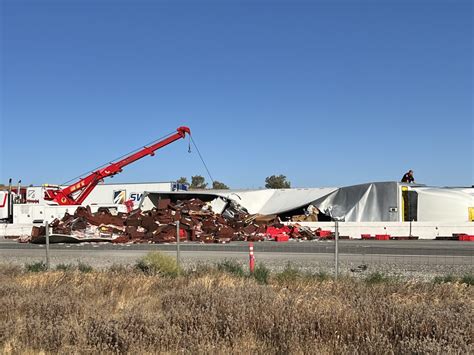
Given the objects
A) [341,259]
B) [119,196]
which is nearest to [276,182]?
[119,196]

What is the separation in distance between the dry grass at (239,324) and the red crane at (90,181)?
104 feet

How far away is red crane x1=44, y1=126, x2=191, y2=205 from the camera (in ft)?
127

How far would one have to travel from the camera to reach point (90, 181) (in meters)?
39.6

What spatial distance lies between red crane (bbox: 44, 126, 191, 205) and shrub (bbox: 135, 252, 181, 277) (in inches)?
1072

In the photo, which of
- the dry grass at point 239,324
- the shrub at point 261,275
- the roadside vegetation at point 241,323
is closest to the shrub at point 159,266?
the shrub at point 261,275

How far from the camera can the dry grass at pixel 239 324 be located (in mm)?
5406

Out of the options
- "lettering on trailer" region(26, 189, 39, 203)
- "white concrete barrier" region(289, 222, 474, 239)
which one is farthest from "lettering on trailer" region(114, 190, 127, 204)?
"white concrete barrier" region(289, 222, 474, 239)

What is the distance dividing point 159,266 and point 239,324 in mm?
6821

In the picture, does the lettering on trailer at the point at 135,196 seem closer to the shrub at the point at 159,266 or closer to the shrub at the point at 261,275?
the shrub at the point at 159,266

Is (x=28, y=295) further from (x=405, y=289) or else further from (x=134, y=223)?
(x=134, y=223)

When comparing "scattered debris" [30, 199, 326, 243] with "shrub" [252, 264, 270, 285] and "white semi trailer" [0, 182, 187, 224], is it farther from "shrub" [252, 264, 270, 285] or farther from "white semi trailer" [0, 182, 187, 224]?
"shrub" [252, 264, 270, 285]

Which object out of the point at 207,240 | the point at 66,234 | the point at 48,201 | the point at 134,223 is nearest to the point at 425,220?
the point at 207,240

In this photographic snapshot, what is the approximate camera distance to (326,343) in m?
5.57

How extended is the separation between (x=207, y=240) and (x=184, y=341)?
22292 mm
